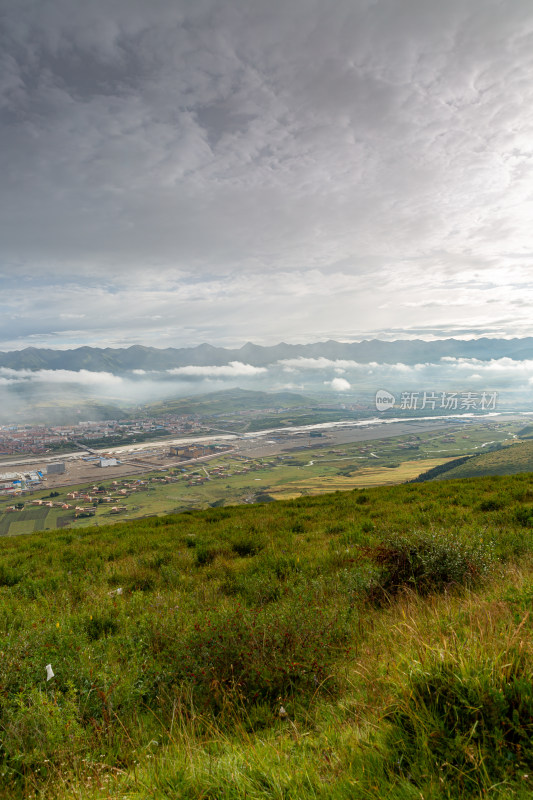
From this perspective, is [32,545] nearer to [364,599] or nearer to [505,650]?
[364,599]

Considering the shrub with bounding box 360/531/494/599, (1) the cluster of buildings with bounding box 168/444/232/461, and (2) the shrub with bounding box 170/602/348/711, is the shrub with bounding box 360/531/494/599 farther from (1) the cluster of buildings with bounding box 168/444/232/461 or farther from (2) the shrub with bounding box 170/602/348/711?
(1) the cluster of buildings with bounding box 168/444/232/461

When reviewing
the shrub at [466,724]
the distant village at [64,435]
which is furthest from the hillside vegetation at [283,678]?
the distant village at [64,435]

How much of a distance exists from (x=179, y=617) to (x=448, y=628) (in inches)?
132

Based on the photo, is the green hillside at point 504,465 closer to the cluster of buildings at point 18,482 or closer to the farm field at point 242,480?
the farm field at point 242,480

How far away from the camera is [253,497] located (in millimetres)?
71625

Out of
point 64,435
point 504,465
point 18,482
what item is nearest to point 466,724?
point 504,465

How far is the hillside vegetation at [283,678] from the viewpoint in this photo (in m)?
2.04

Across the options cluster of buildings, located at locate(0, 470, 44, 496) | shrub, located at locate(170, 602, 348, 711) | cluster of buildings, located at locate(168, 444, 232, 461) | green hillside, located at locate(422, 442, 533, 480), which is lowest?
cluster of buildings, located at locate(0, 470, 44, 496)

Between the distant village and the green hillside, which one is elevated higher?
the green hillside

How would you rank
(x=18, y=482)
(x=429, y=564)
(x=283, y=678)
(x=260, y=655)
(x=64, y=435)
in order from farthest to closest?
(x=64, y=435) < (x=18, y=482) < (x=429, y=564) < (x=260, y=655) < (x=283, y=678)

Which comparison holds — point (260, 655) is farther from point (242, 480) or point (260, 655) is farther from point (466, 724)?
point (242, 480)

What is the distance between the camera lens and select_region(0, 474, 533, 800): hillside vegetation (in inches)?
80.3

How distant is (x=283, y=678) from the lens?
325 cm

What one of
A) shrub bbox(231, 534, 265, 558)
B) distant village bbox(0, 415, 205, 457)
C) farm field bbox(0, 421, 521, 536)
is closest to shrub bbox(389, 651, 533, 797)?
shrub bbox(231, 534, 265, 558)
